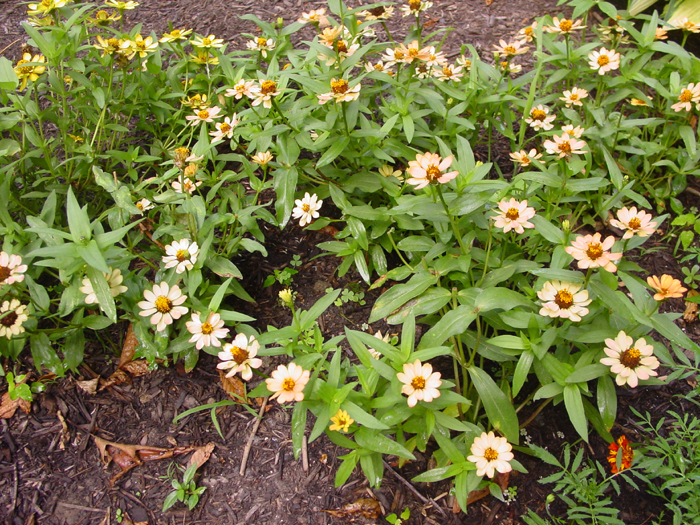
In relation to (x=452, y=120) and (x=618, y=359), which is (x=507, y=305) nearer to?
(x=618, y=359)

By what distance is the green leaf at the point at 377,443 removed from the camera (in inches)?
68.2

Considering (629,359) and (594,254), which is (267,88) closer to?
(594,254)

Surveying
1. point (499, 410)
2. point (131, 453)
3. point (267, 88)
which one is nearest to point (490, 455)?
point (499, 410)

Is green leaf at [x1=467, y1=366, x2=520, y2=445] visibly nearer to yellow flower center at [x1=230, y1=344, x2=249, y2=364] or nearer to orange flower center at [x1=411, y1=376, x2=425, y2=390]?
orange flower center at [x1=411, y1=376, x2=425, y2=390]

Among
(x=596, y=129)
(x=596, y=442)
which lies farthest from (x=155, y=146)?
(x=596, y=442)

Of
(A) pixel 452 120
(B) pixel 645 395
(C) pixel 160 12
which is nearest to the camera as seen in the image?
(B) pixel 645 395

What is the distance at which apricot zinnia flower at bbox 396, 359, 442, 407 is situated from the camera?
66.9 inches

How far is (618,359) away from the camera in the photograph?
1.78 metres

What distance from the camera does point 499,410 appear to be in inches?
77.0

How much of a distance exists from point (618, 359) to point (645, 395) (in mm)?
794

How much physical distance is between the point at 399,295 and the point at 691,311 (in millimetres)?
1756

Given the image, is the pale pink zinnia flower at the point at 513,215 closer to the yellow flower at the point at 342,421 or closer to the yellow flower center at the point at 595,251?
the yellow flower center at the point at 595,251

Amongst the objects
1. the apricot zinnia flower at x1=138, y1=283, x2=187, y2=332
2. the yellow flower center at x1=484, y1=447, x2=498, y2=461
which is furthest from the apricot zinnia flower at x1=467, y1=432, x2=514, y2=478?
the apricot zinnia flower at x1=138, y1=283, x2=187, y2=332

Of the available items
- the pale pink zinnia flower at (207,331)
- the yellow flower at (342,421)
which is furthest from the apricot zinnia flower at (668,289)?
the pale pink zinnia flower at (207,331)
